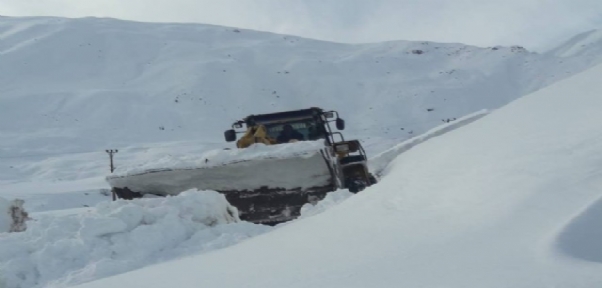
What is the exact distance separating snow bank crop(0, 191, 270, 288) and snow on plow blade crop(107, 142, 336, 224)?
147cm

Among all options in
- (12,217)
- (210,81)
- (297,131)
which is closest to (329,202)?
(12,217)

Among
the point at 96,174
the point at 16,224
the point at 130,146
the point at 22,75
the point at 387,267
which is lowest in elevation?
the point at 387,267

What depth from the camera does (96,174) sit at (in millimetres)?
23938

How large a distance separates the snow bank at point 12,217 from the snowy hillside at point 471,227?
3.29m

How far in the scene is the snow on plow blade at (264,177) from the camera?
712cm

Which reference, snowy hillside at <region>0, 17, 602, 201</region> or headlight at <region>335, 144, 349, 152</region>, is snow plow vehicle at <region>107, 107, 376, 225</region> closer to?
headlight at <region>335, 144, 349, 152</region>

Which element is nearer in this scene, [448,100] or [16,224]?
[16,224]

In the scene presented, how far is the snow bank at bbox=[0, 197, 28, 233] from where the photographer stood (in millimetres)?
6676

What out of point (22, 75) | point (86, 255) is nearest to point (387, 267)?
point (86, 255)

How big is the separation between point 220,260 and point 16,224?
3836mm

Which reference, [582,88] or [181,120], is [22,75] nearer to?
[181,120]

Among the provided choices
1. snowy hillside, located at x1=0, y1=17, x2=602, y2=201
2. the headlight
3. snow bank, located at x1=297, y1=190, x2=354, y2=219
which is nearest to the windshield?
the headlight

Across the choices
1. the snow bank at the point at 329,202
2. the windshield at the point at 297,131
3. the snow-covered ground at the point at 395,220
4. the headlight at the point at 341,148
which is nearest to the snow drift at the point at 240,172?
the snow-covered ground at the point at 395,220

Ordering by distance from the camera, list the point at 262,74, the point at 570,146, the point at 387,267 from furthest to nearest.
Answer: the point at 262,74, the point at 570,146, the point at 387,267
